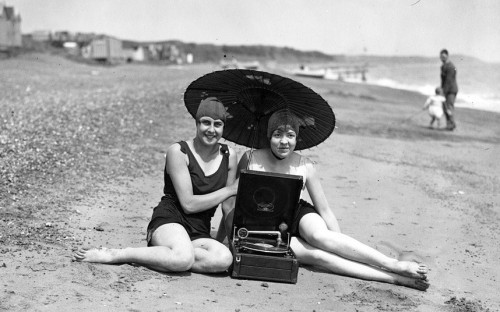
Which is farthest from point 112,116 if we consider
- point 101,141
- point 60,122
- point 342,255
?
point 342,255

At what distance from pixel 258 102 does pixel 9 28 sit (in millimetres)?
52254

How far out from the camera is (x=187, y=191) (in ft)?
17.5

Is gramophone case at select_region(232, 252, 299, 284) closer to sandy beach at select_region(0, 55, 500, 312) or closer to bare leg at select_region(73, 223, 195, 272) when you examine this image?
sandy beach at select_region(0, 55, 500, 312)

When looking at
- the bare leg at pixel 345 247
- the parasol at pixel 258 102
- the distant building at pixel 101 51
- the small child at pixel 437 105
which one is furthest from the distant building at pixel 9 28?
the bare leg at pixel 345 247

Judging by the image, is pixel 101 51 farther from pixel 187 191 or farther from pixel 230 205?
pixel 187 191

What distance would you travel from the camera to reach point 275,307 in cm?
468

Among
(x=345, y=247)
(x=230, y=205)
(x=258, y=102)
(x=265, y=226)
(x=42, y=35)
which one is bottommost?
(x=345, y=247)

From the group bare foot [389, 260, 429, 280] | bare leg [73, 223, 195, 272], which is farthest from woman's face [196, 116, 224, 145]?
bare foot [389, 260, 429, 280]

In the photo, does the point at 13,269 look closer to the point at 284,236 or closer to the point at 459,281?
the point at 284,236

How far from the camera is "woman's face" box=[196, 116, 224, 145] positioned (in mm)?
5398

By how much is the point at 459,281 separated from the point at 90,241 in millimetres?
3044

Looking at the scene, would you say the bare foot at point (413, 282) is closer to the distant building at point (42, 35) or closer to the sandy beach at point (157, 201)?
the sandy beach at point (157, 201)

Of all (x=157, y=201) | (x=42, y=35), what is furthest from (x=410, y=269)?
(x=42, y=35)

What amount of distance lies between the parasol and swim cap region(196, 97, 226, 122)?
226mm
